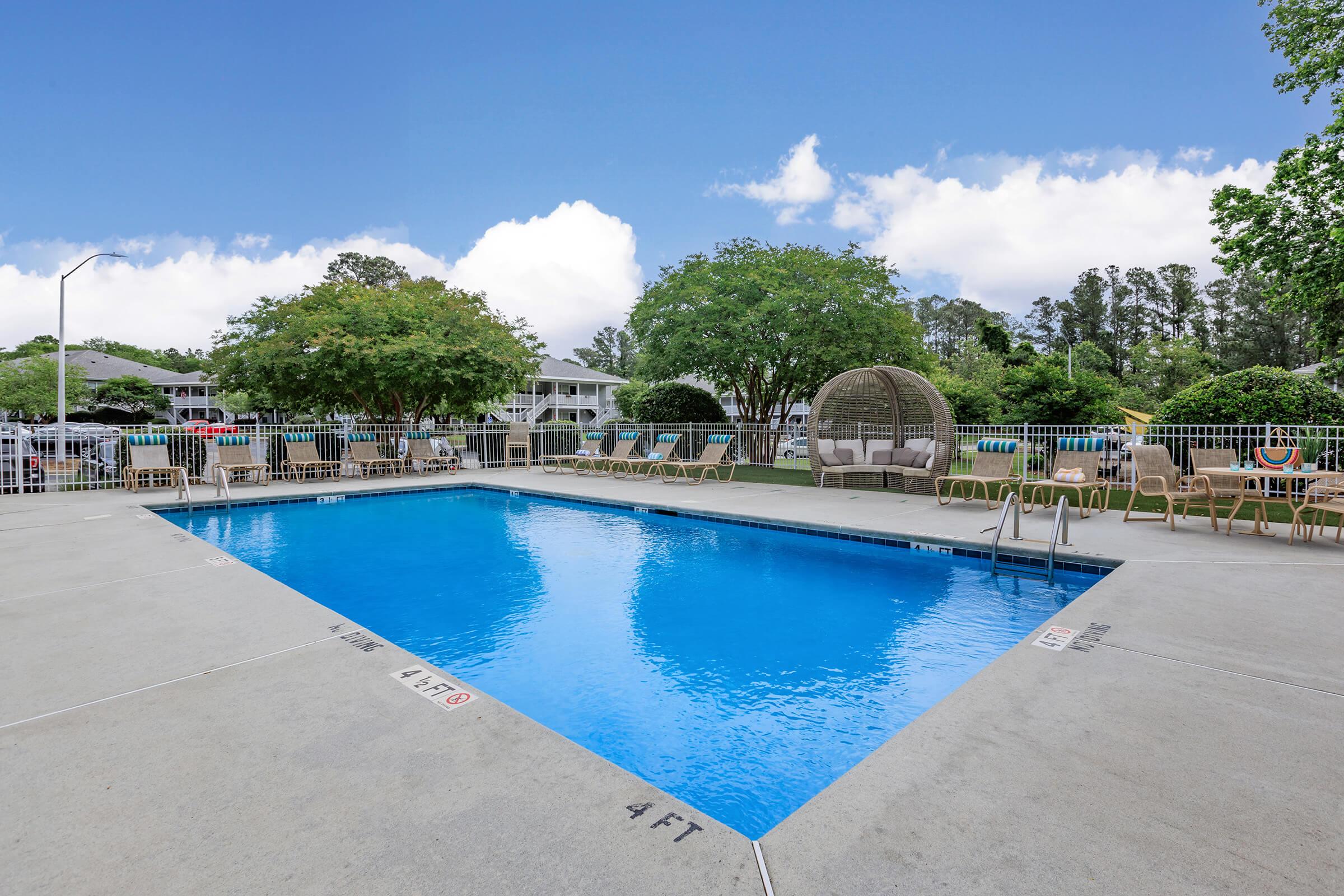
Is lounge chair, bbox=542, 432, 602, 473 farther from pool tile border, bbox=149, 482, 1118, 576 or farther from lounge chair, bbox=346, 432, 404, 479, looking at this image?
lounge chair, bbox=346, 432, 404, 479

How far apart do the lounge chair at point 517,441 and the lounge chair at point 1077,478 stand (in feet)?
39.4

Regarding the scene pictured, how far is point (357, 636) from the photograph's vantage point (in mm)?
3740

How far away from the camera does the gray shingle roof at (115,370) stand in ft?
138

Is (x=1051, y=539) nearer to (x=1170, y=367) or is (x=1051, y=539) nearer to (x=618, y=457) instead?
(x=618, y=457)

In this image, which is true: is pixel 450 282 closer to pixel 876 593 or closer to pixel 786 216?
pixel 786 216

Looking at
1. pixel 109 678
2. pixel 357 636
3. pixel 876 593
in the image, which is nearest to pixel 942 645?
pixel 876 593

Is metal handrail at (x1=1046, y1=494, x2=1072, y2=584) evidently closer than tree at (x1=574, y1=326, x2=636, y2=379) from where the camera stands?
Yes

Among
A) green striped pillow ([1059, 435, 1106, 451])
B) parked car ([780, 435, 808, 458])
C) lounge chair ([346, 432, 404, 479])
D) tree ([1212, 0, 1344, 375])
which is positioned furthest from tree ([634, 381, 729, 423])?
tree ([1212, 0, 1344, 375])

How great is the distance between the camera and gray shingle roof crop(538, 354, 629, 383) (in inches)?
1585

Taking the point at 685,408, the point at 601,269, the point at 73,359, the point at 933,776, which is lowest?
the point at 933,776

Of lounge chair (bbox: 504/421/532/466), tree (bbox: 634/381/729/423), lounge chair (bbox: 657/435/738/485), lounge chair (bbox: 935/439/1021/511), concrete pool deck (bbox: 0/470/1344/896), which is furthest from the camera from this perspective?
tree (bbox: 634/381/729/423)

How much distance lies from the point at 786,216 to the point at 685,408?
769cm

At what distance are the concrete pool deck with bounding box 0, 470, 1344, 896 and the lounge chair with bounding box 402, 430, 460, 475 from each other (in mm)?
11724

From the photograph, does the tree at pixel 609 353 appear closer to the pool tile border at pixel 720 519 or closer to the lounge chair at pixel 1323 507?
the pool tile border at pixel 720 519
